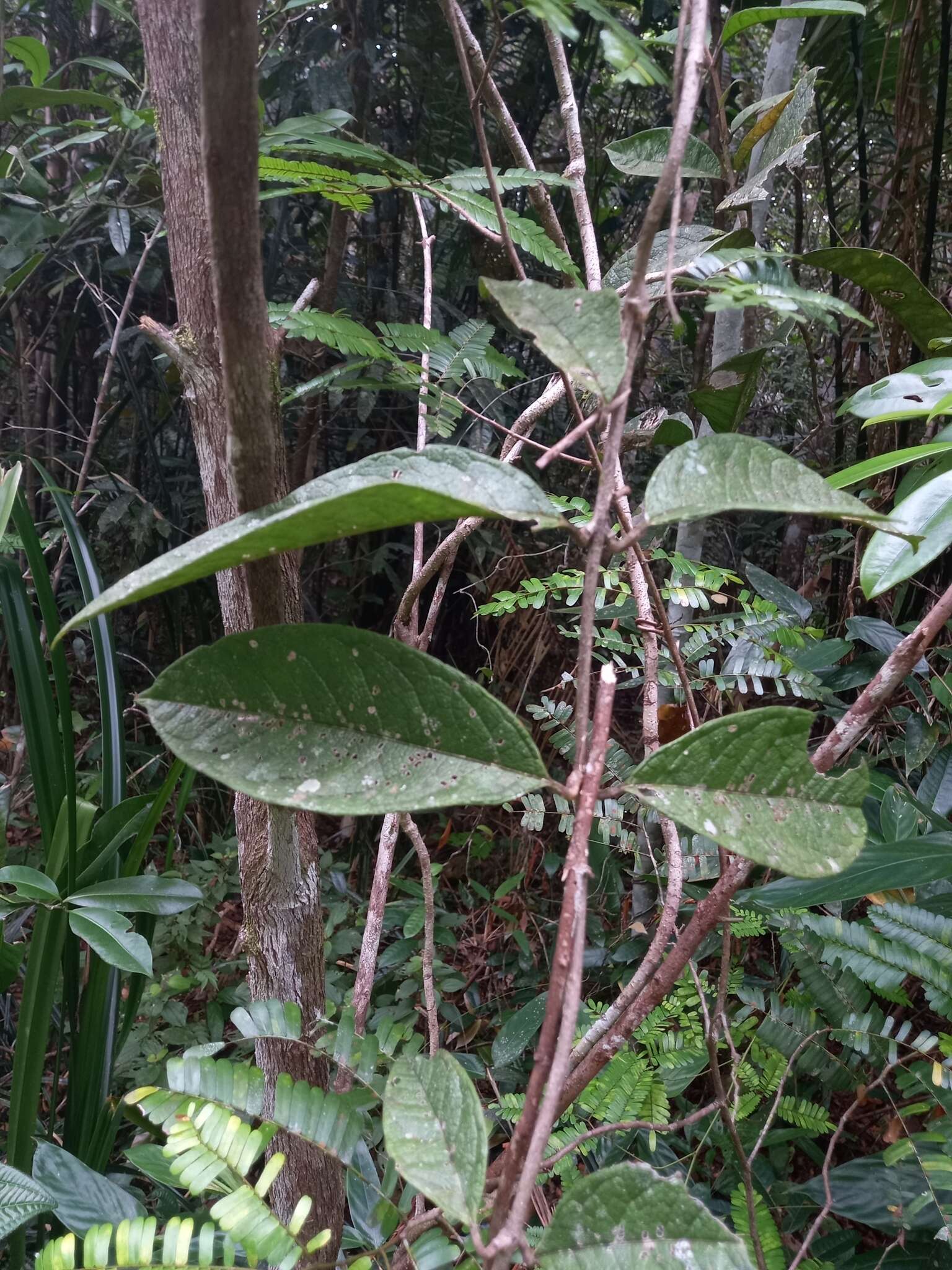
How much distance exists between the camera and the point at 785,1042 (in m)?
0.84

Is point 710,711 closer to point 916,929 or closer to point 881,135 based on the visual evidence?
point 916,929

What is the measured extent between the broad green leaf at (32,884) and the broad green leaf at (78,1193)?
190 millimetres

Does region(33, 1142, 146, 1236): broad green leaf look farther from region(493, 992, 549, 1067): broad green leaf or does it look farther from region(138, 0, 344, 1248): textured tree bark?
region(493, 992, 549, 1067): broad green leaf

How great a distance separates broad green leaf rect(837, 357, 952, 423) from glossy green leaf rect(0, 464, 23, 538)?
58 cm

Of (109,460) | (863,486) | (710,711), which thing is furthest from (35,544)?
(109,460)

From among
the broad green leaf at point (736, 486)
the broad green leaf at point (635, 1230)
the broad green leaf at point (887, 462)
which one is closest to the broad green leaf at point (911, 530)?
the broad green leaf at point (887, 462)

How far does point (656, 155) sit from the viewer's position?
547 millimetres

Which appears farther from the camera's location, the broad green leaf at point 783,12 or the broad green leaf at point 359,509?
the broad green leaf at point 783,12

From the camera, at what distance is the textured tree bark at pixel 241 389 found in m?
0.22

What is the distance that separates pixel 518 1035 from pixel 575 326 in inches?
40.7

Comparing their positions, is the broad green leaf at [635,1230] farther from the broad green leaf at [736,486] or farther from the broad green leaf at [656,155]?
the broad green leaf at [656,155]

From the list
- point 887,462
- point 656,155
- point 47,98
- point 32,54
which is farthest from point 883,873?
point 32,54

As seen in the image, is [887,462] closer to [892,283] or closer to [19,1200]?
[892,283]

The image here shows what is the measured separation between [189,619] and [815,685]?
4.75ft
